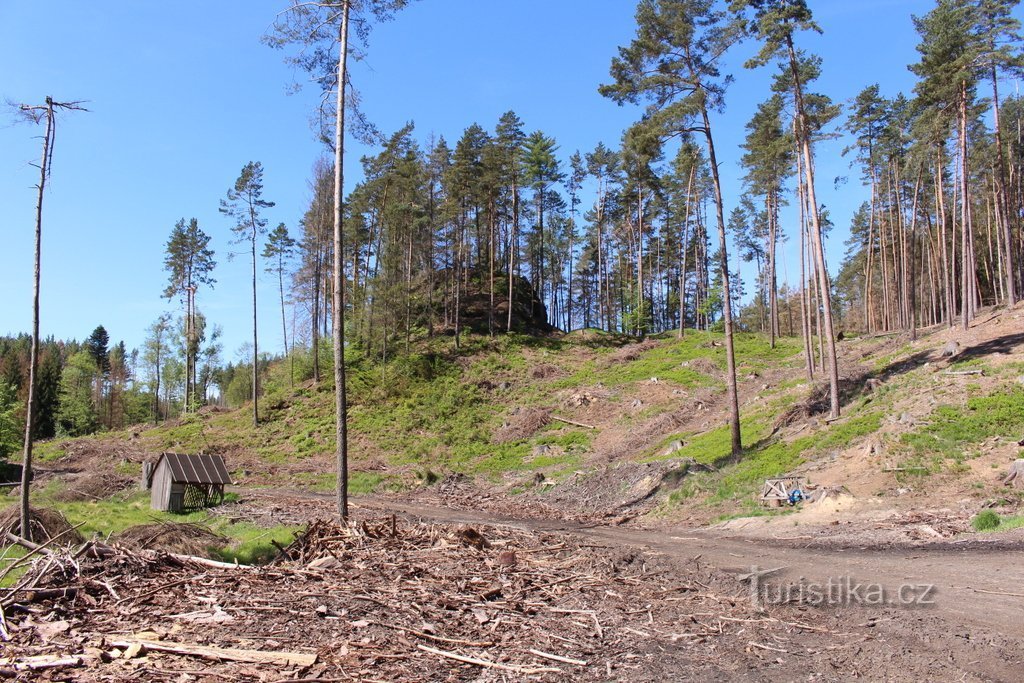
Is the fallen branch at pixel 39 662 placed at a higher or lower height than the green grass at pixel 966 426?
lower

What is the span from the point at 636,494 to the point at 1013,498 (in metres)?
10.5

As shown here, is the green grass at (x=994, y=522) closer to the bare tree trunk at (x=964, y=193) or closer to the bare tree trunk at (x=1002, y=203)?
the bare tree trunk at (x=964, y=193)

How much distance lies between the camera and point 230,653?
519cm

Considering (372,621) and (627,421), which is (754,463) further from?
(372,621)

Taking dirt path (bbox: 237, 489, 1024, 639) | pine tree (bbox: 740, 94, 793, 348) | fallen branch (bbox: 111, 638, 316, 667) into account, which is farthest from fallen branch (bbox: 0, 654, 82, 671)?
pine tree (bbox: 740, 94, 793, 348)

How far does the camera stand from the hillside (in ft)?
51.7

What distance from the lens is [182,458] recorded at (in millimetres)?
21828

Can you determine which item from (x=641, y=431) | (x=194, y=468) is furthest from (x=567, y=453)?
(x=194, y=468)

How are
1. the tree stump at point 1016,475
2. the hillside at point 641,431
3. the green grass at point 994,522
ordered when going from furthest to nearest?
the hillside at point 641,431
the tree stump at point 1016,475
the green grass at point 994,522

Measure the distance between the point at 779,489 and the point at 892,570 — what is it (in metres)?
6.96

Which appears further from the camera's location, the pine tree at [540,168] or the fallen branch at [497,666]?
the pine tree at [540,168]

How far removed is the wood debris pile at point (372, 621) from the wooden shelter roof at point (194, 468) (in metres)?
14.3

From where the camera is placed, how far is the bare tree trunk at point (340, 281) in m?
13.4

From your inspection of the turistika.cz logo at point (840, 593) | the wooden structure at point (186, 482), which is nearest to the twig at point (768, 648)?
the turistika.cz logo at point (840, 593)
